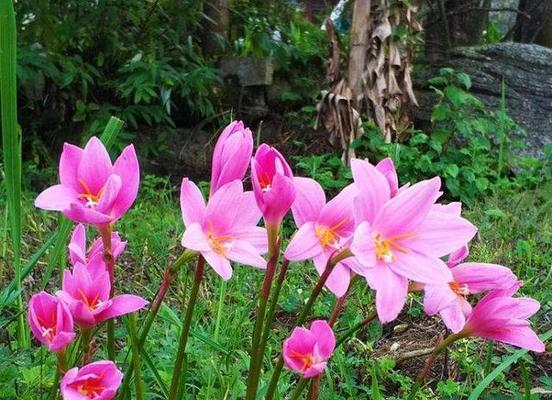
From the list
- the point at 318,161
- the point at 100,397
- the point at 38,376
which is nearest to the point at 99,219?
the point at 100,397

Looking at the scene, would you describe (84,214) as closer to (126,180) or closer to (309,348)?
(126,180)

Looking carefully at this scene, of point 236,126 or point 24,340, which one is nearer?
point 236,126

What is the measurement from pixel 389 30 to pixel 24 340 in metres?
3.68

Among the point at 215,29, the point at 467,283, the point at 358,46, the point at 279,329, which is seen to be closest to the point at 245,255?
the point at 467,283

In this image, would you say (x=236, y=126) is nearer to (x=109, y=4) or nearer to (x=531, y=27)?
(x=109, y=4)

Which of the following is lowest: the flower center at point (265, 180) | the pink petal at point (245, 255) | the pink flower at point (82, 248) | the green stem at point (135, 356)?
the green stem at point (135, 356)

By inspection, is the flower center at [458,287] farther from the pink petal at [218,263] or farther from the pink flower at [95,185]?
the pink flower at [95,185]

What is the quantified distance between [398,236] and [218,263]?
182mm

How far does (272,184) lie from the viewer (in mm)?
714

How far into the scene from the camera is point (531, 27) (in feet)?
21.5

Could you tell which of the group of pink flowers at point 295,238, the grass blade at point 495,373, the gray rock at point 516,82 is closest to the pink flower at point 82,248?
the group of pink flowers at point 295,238

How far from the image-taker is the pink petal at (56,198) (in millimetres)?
718

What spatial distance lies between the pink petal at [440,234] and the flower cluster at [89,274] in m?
0.29

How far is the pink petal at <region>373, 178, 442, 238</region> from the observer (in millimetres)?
700
